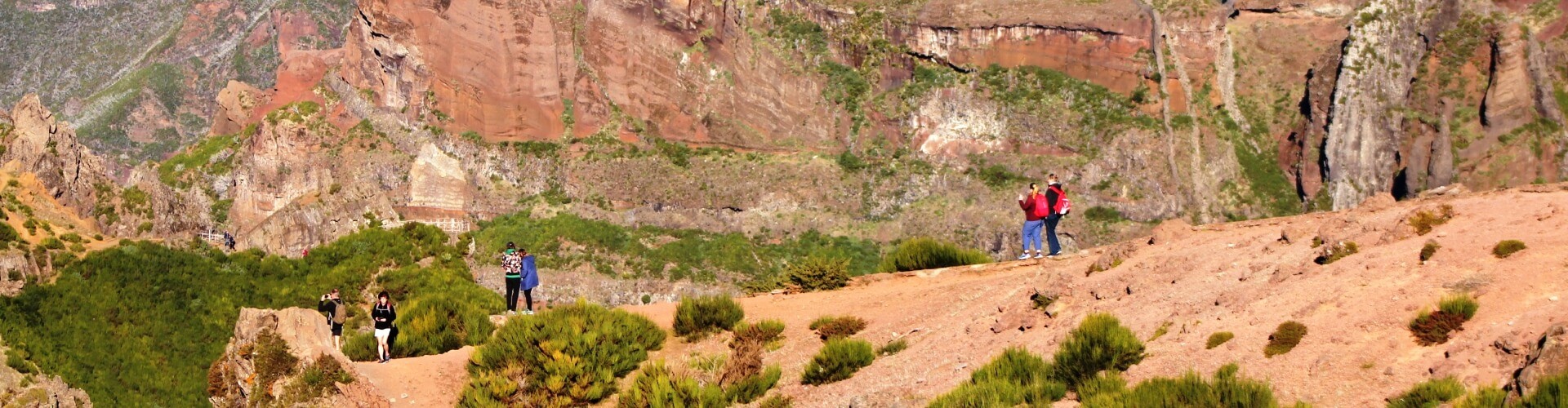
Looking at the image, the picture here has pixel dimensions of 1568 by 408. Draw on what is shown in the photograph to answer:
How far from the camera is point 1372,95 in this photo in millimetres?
102000

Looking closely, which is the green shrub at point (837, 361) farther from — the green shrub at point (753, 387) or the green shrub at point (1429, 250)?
the green shrub at point (1429, 250)

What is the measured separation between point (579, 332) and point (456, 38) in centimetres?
8304

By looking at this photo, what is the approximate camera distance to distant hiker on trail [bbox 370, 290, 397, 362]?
80.0 feet

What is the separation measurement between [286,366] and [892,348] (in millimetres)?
8022

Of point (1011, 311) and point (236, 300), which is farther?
point (236, 300)

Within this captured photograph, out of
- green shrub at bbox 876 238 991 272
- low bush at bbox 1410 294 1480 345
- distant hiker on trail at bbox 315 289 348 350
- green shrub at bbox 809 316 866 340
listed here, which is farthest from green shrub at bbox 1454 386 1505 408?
green shrub at bbox 876 238 991 272

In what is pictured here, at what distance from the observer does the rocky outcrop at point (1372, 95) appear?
10094 centimetres

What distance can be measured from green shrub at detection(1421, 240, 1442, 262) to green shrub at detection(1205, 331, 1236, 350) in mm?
2529

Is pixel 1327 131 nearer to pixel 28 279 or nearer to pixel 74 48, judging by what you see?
pixel 28 279

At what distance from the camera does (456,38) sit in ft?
343

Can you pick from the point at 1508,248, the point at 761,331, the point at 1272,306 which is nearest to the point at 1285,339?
the point at 1272,306

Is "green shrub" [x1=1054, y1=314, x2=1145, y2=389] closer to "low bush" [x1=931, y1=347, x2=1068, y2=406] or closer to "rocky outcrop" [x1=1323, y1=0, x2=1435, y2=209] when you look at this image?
"low bush" [x1=931, y1=347, x2=1068, y2=406]

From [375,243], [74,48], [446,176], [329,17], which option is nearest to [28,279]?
[375,243]

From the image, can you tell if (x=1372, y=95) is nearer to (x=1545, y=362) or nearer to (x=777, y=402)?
(x=777, y=402)
